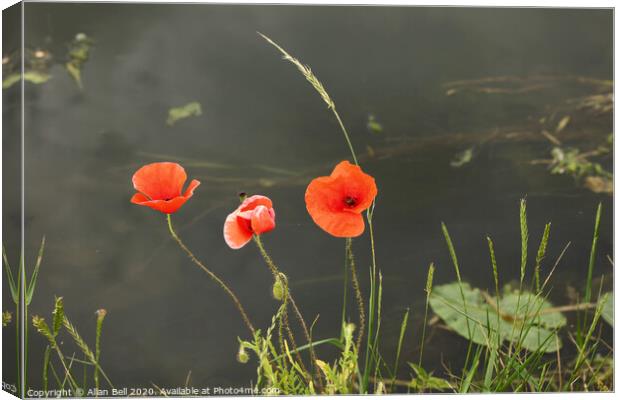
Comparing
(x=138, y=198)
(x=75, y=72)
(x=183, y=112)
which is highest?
(x=75, y=72)

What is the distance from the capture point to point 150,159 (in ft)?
7.20

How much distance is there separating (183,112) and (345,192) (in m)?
0.51

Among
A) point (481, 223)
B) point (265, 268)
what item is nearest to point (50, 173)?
point (265, 268)

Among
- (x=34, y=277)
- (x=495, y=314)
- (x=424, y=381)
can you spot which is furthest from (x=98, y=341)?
(x=495, y=314)

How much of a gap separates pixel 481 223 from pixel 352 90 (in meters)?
0.53

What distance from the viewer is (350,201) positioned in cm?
223

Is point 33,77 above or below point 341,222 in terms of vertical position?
above

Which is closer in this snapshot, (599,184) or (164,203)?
(164,203)

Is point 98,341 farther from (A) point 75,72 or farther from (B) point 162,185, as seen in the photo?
(A) point 75,72

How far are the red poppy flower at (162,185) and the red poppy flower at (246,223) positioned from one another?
5.5 inches

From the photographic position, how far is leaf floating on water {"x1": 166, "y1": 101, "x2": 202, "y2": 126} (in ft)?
7.24

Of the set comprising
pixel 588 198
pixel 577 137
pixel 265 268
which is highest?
pixel 577 137

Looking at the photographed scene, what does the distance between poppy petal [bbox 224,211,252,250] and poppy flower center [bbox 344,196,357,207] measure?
30cm

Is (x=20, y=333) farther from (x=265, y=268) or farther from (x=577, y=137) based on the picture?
(x=577, y=137)
